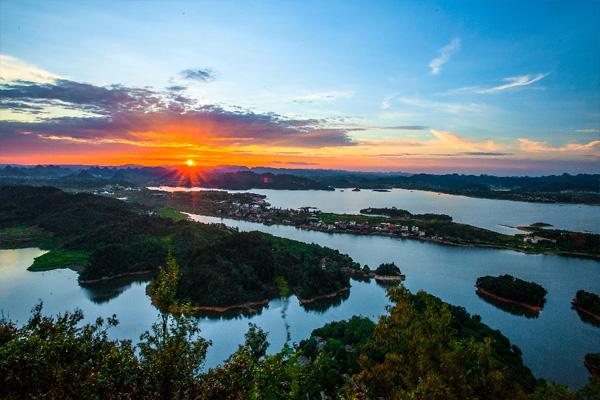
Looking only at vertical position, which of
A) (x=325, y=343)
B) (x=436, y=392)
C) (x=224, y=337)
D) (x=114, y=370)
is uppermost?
(x=114, y=370)

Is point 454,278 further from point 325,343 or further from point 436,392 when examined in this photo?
point 436,392

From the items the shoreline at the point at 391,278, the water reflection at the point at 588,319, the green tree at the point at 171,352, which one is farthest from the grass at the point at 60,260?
the water reflection at the point at 588,319

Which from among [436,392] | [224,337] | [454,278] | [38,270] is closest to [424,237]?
[454,278]

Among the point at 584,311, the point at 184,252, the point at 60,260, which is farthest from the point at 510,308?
the point at 60,260

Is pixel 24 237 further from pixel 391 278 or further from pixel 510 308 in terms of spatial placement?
pixel 510 308

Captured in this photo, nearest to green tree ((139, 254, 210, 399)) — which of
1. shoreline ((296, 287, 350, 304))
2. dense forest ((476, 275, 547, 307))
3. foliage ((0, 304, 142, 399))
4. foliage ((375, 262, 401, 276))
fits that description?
foliage ((0, 304, 142, 399))

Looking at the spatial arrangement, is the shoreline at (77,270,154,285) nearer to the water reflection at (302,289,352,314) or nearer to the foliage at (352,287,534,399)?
the water reflection at (302,289,352,314)

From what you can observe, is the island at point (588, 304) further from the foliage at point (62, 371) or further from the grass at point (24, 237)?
the grass at point (24, 237)
